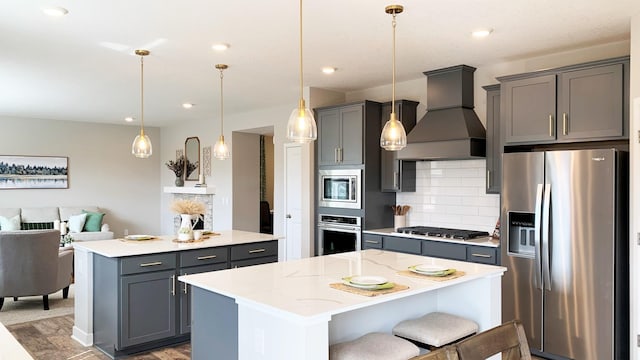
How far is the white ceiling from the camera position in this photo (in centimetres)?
325

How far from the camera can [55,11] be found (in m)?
3.27

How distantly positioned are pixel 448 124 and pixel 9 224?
24.1 feet

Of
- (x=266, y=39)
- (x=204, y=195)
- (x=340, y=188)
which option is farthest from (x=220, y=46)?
(x=204, y=195)

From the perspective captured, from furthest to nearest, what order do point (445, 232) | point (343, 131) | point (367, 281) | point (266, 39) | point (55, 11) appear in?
point (343, 131), point (445, 232), point (266, 39), point (55, 11), point (367, 281)

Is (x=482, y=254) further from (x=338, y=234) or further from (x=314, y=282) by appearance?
(x=314, y=282)

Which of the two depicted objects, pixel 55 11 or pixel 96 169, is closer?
pixel 55 11

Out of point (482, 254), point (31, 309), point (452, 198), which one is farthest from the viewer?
point (31, 309)

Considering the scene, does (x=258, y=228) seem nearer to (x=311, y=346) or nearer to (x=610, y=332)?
(x=610, y=332)

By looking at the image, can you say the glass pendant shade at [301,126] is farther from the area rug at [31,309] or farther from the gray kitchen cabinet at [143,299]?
the area rug at [31,309]

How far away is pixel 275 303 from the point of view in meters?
2.12

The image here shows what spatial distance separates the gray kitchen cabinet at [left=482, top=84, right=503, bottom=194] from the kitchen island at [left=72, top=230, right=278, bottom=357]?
8.03 feet

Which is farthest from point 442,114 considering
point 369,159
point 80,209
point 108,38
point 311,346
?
point 80,209

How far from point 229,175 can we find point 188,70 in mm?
3326

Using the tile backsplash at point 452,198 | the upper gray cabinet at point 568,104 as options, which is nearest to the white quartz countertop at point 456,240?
the tile backsplash at point 452,198
